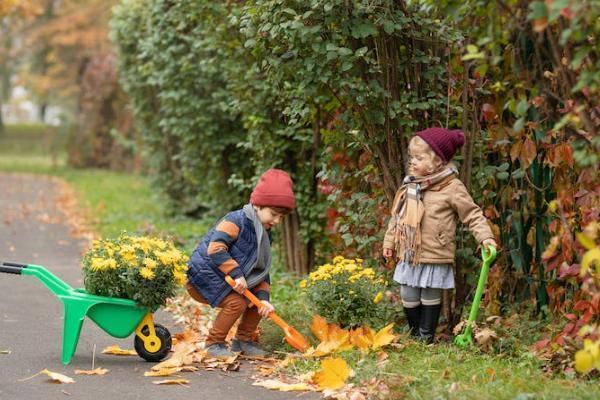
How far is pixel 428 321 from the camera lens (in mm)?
5824

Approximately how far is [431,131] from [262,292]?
4.56 feet

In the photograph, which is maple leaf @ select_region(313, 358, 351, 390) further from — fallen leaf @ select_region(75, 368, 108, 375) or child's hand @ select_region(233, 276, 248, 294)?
fallen leaf @ select_region(75, 368, 108, 375)

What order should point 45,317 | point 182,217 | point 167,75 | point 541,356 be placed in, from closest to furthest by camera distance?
point 541,356, point 45,317, point 167,75, point 182,217

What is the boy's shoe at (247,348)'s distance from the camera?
19.5 ft

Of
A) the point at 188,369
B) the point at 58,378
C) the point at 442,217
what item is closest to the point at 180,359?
the point at 188,369

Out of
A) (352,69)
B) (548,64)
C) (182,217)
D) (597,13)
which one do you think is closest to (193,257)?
(352,69)

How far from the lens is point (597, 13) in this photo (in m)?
3.84

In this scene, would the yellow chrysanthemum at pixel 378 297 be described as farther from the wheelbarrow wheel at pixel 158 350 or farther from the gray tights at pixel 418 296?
the wheelbarrow wheel at pixel 158 350

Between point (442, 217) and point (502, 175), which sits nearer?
point (442, 217)

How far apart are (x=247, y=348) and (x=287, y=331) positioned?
36 cm

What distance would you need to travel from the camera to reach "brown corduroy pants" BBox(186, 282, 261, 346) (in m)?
5.76

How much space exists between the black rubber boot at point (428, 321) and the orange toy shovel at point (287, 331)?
0.70m

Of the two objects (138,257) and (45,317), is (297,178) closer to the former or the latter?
(45,317)

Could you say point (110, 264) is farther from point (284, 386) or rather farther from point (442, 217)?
point (442, 217)
